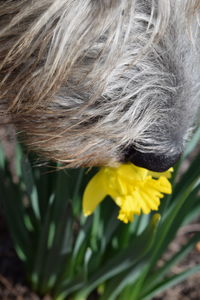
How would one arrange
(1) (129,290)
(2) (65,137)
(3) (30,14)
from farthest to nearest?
(1) (129,290)
(2) (65,137)
(3) (30,14)

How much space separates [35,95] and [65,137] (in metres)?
0.15

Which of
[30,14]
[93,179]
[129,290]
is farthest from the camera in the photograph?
[129,290]

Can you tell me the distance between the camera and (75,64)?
1642 millimetres

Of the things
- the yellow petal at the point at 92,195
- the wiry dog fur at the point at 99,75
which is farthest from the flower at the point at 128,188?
the wiry dog fur at the point at 99,75

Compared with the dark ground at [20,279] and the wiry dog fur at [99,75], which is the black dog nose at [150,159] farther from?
the dark ground at [20,279]

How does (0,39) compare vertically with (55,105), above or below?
above

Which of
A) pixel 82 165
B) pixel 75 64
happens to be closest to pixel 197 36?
pixel 75 64

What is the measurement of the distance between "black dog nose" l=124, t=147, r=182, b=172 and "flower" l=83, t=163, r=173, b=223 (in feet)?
0.23

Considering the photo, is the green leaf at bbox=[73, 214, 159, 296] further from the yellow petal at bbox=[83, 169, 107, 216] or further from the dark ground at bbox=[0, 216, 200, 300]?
the dark ground at bbox=[0, 216, 200, 300]

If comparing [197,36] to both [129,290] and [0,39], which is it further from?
[129,290]

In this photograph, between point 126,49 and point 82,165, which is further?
point 82,165

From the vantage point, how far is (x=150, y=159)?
1772 millimetres

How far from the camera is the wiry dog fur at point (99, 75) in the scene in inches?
63.1

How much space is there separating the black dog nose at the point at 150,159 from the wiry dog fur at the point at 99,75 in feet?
0.06
